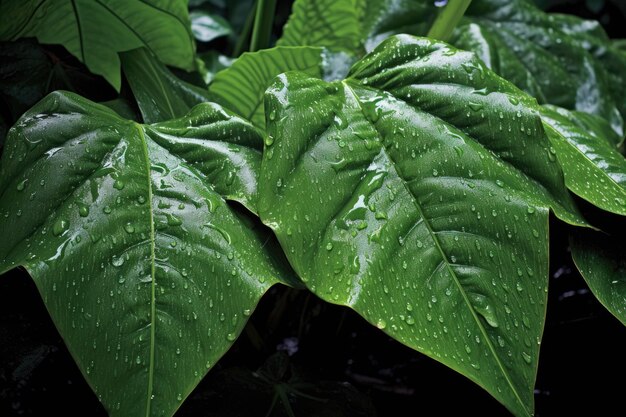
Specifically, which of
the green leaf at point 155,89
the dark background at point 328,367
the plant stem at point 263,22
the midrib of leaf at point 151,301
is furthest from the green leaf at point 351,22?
the midrib of leaf at point 151,301

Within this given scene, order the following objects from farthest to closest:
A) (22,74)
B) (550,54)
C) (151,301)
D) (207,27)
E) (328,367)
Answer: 1. (207,27)
2. (550,54)
3. (328,367)
4. (22,74)
5. (151,301)

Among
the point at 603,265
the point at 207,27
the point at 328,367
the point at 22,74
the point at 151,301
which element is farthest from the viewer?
the point at 207,27

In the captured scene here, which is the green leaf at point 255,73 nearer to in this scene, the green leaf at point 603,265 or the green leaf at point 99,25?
→ the green leaf at point 99,25

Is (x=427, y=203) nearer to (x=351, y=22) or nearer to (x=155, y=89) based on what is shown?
(x=155, y=89)

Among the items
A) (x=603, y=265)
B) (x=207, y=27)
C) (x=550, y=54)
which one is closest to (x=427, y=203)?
(x=603, y=265)

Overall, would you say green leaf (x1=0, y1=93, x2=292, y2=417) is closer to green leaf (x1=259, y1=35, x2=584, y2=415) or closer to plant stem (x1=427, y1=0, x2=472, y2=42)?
green leaf (x1=259, y1=35, x2=584, y2=415)

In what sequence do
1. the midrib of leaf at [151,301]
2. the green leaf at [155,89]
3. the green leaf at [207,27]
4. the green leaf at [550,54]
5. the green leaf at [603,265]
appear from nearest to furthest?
1. the midrib of leaf at [151,301]
2. the green leaf at [603,265]
3. the green leaf at [155,89]
4. the green leaf at [550,54]
5. the green leaf at [207,27]

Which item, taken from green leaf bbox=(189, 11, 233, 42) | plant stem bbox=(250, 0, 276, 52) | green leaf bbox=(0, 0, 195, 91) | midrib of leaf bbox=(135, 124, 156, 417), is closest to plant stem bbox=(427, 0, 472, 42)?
plant stem bbox=(250, 0, 276, 52)
